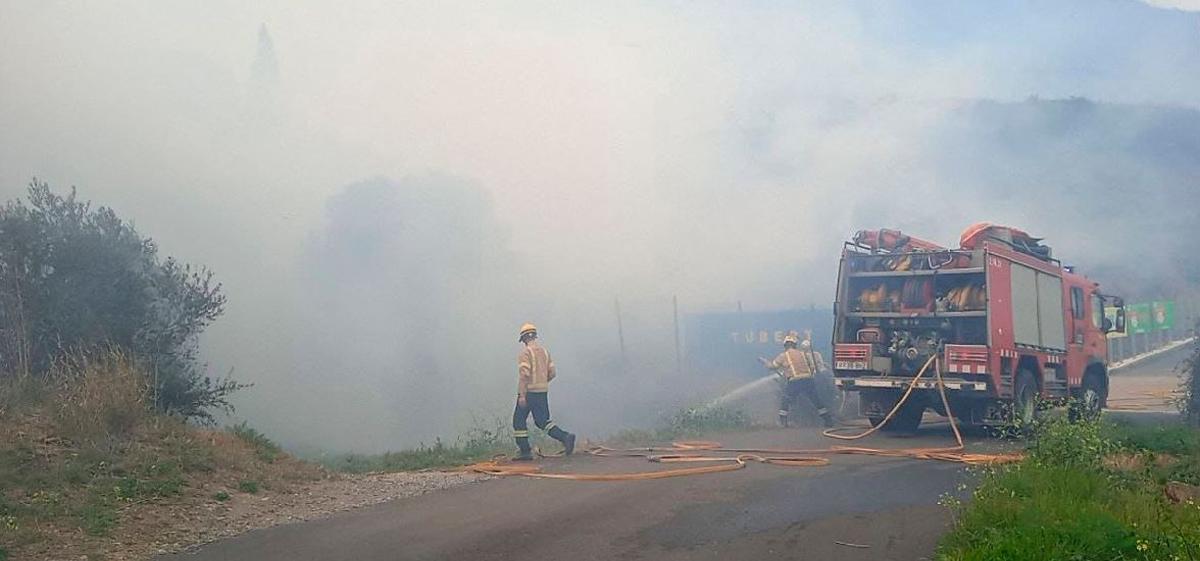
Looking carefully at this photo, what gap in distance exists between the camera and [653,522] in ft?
23.9

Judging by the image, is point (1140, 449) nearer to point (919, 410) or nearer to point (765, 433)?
point (919, 410)

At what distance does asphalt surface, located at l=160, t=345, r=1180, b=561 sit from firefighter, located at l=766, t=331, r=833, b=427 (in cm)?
574

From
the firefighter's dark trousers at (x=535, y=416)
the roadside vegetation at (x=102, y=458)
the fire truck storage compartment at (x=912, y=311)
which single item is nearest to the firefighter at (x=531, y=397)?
the firefighter's dark trousers at (x=535, y=416)

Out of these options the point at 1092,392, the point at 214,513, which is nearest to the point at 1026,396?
the point at 1092,392

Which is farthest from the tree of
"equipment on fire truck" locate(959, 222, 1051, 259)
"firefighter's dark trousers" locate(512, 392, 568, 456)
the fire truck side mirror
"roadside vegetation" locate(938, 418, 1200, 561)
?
the fire truck side mirror

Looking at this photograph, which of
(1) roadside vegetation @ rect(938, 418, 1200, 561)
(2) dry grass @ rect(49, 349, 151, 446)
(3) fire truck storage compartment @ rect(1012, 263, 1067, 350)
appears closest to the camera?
(1) roadside vegetation @ rect(938, 418, 1200, 561)

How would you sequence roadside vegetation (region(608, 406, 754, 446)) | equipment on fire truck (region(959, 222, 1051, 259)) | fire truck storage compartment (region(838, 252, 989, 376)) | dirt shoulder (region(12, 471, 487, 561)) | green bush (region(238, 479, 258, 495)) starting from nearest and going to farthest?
dirt shoulder (region(12, 471, 487, 561)), green bush (region(238, 479, 258, 495)), fire truck storage compartment (region(838, 252, 989, 376)), equipment on fire truck (region(959, 222, 1051, 259)), roadside vegetation (region(608, 406, 754, 446))

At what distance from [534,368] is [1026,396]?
705 cm

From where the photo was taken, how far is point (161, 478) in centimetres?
812

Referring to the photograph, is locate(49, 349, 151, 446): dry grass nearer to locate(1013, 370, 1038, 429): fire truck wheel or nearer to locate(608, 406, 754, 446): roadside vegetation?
locate(608, 406, 754, 446): roadside vegetation

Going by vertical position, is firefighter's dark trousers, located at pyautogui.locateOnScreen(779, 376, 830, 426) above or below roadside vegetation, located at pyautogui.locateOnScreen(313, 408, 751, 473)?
above

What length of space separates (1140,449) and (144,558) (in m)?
8.82

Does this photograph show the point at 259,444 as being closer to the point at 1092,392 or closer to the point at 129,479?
the point at 129,479

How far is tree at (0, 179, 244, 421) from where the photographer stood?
10.9 metres
